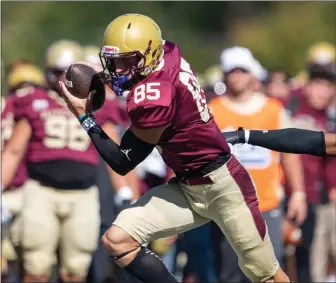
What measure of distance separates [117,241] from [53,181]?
2030mm

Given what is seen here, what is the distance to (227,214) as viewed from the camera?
5719 mm

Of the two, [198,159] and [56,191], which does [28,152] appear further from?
[198,159]

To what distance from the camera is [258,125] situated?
23.5 ft

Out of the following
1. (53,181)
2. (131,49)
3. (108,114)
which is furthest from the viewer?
(108,114)

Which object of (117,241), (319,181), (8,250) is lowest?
(8,250)

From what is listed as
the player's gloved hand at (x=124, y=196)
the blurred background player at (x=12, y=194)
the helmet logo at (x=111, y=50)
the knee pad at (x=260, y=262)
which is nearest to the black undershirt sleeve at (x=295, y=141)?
the knee pad at (x=260, y=262)

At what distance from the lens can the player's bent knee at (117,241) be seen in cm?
557

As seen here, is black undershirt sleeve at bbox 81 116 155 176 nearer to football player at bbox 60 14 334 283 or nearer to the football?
football player at bbox 60 14 334 283

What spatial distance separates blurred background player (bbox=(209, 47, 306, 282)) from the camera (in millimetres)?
7191

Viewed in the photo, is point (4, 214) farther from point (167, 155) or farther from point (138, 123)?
point (138, 123)

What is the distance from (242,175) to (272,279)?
0.62 meters

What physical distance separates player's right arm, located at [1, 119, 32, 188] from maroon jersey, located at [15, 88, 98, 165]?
45 millimetres

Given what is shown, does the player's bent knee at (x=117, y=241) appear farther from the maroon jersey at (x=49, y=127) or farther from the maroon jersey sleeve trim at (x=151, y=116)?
the maroon jersey at (x=49, y=127)

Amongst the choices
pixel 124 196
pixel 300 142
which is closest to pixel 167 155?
pixel 300 142
